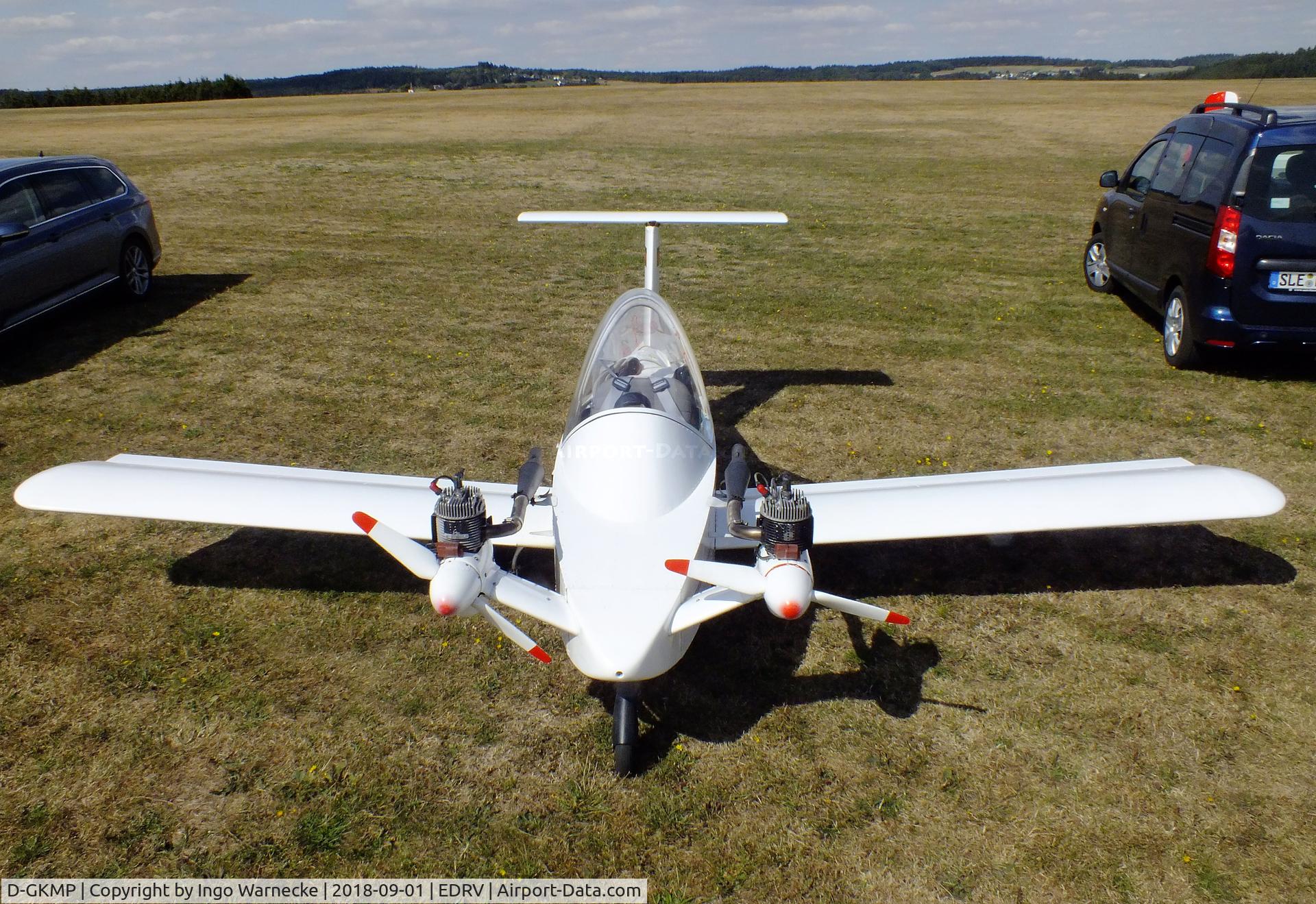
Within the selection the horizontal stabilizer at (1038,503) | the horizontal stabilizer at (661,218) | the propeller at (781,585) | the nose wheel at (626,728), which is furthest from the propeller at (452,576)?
the horizontal stabilizer at (661,218)

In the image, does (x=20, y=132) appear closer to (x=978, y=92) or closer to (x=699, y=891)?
(x=699, y=891)

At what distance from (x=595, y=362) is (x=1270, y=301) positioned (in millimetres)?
Result: 7162

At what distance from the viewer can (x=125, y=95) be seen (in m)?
58.9

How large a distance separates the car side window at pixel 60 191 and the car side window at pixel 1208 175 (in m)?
14.0

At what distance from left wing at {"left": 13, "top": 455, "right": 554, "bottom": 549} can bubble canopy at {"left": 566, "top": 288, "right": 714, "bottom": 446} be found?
0.90 m

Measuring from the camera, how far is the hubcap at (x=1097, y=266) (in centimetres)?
1323

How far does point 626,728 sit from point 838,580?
2417 mm

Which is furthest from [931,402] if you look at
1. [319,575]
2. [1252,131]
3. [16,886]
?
[16,886]

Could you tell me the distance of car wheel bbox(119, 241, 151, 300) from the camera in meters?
12.4

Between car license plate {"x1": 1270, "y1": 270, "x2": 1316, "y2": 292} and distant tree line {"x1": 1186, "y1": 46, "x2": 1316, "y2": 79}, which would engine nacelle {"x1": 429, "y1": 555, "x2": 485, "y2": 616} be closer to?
car license plate {"x1": 1270, "y1": 270, "x2": 1316, "y2": 292}

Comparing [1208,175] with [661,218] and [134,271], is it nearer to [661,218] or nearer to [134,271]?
[661,218]

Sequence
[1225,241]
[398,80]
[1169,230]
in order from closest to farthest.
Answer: [1225,241] < [1169,230] < [398,80]

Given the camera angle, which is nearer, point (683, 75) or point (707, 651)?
point (707, 651)

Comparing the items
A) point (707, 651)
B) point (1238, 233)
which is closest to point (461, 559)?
point (707, 651)
